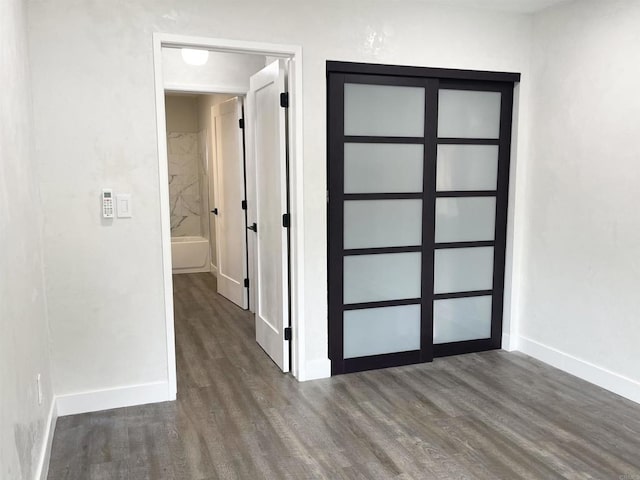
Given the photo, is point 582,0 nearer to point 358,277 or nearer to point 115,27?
point 358,277

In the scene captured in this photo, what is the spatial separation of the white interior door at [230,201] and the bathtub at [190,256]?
147cm

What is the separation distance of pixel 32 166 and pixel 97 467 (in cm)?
160

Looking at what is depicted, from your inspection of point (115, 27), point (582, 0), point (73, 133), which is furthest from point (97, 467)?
point (582, 0)

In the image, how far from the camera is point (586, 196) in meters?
3.57

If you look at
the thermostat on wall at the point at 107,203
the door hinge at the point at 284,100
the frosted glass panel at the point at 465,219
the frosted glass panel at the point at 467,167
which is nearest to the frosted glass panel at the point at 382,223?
the frosted glass panel at the point at 465,219

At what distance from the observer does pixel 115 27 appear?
9.77 feet

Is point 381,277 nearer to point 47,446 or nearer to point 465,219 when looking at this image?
point 465,219

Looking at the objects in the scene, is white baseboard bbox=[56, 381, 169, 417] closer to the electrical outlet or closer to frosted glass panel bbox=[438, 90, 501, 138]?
the electrical outlet

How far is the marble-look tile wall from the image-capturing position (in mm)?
8117

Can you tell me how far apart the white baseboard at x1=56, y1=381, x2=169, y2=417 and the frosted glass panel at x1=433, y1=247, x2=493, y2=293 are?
2.14 meters

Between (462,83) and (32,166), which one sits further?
(462,83)

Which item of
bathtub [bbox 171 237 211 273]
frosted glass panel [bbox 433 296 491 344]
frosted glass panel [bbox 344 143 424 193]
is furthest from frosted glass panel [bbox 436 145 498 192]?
bathtub [bbox 171 237 211 273]

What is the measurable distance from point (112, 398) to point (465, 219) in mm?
2810

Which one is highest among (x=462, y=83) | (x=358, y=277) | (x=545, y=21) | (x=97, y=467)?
(x=545, y=21)
